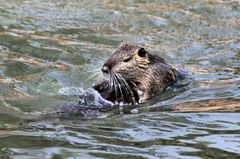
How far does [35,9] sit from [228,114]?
22.6 ft

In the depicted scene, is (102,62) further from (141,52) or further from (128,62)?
(128,62)

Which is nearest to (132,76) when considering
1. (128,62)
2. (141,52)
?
(128,62)

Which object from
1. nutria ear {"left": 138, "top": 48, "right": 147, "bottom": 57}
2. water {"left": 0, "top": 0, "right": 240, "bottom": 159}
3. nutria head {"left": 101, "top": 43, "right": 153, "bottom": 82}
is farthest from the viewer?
nutria ear {"left": 138, "top": 48, "right": 147, "bottom": 57}

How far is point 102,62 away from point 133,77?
208cm

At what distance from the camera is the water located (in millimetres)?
4629

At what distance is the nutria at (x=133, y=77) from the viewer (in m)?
6.58

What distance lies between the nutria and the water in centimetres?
27

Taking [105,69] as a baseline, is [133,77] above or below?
below

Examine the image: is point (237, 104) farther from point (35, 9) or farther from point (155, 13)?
point (35, 9)

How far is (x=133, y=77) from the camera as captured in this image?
6.82 meters

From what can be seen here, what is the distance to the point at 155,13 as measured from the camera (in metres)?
11.6

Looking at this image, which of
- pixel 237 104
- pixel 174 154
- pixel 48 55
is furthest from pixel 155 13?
pixel 174 154

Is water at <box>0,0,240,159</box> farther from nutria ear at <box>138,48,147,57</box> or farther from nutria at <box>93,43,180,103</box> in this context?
nutria ear at <box>138,48,147,57</box>

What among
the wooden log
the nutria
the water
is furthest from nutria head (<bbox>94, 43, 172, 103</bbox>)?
the wooden log
